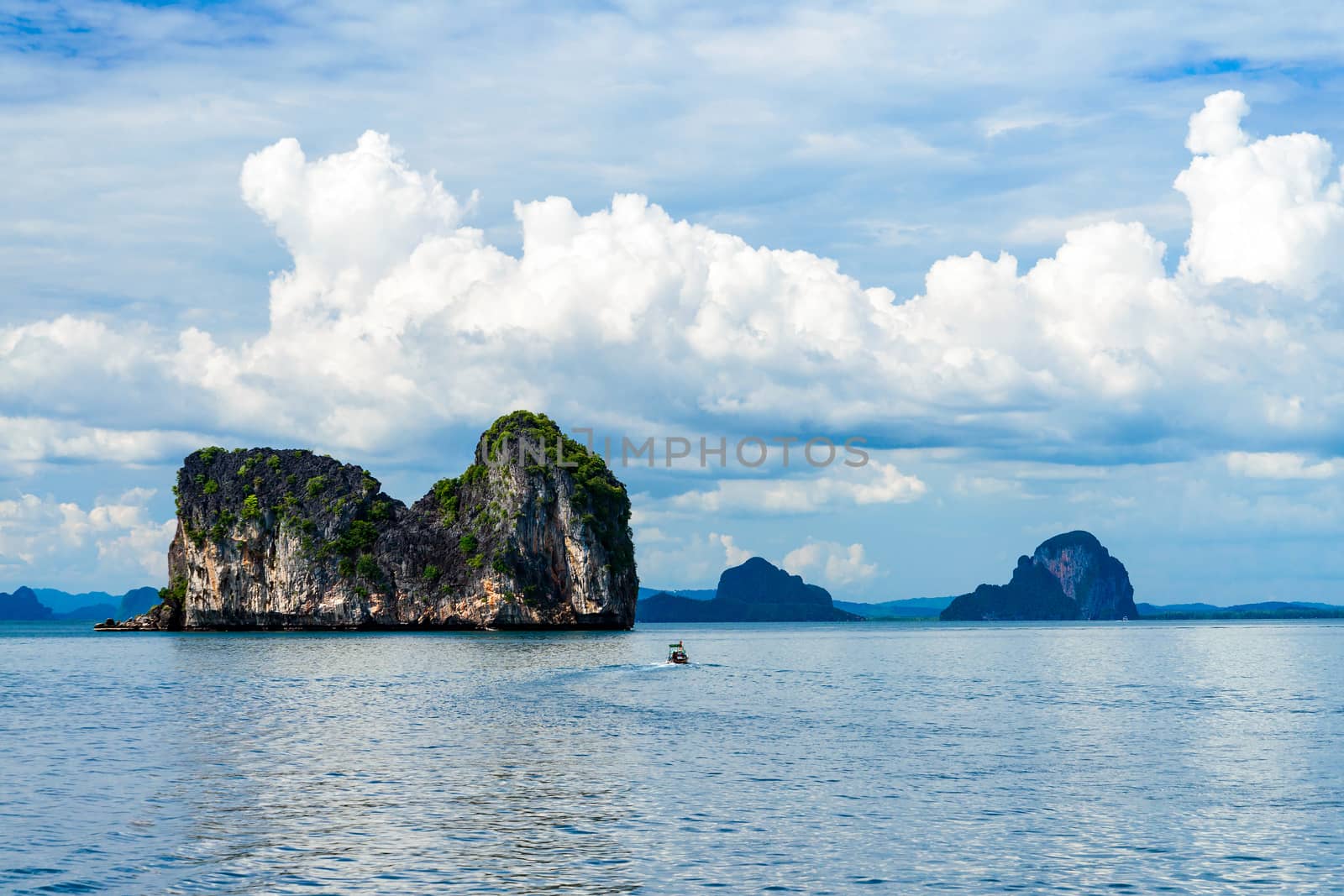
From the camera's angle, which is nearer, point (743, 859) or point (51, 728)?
point (743, 859)

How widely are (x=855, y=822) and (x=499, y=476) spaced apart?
553 feet

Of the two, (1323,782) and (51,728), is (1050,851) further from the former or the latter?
(51,728)

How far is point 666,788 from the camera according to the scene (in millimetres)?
38688

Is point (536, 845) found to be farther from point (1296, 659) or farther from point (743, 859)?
point (1296, 659)

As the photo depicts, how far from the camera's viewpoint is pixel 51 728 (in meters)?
56.4

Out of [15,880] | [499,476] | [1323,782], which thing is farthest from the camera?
[499,476]

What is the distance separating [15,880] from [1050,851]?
23789 mm

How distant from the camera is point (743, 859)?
28656 millimetres

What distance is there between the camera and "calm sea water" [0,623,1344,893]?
90.6 feet

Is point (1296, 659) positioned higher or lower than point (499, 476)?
lower

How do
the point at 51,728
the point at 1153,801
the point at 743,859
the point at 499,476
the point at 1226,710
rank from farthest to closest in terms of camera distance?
the point at 499,476, the point at 1226,710, the point at 51,728, the point at 1153,801, the point at 743,859

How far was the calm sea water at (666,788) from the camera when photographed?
1088 inches

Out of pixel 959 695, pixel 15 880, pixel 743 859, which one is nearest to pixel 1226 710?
pixel 959 695

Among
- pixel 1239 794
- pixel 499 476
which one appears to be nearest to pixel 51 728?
pixel 1239 794
